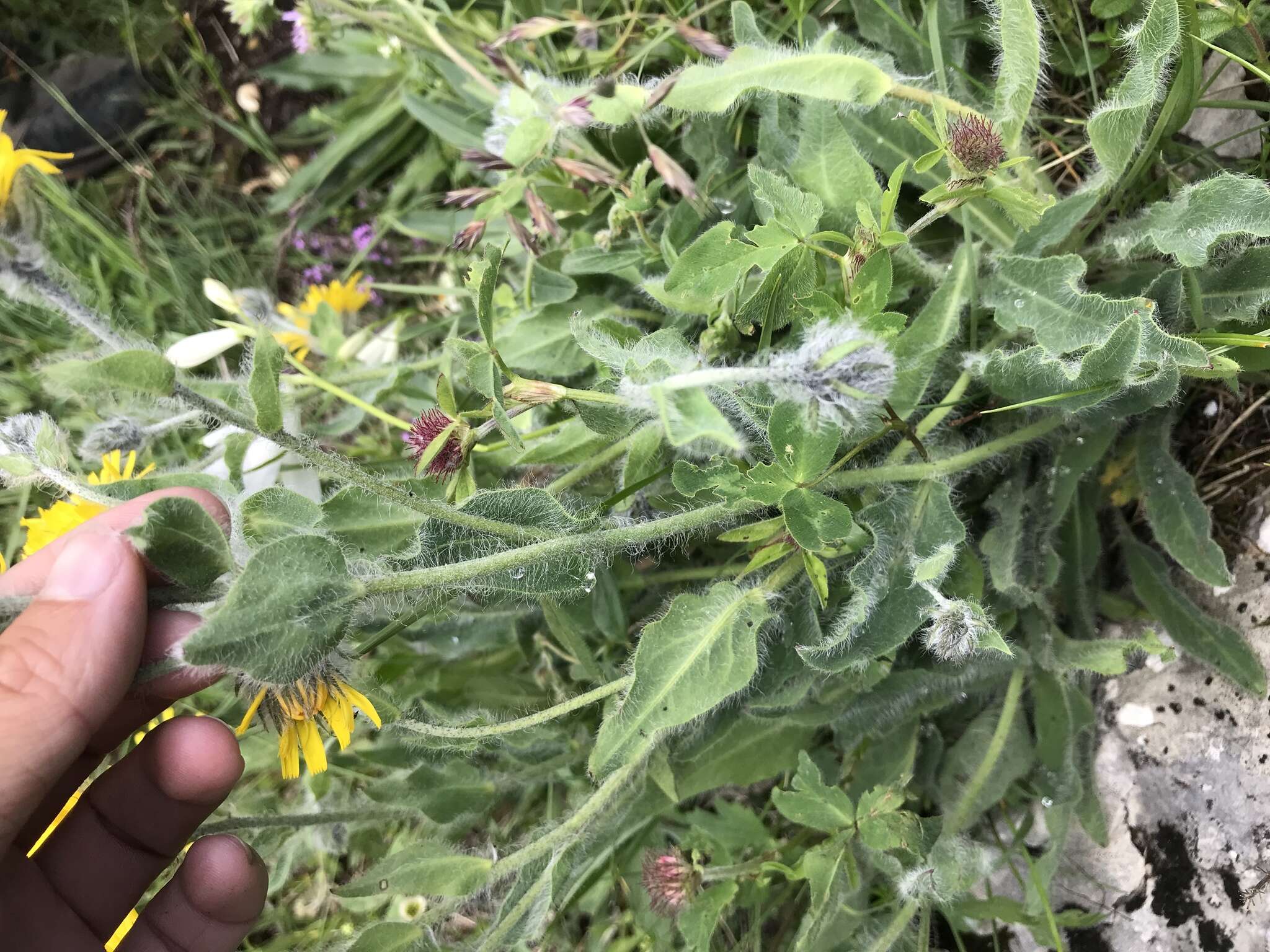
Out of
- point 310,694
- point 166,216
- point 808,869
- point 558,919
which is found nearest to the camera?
point 310,694

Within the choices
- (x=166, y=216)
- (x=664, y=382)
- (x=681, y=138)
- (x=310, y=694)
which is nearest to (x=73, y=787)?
(x=310, y=694)

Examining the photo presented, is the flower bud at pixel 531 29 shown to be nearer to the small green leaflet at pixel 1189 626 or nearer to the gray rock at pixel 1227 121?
the gray rock at pixel 1227 121

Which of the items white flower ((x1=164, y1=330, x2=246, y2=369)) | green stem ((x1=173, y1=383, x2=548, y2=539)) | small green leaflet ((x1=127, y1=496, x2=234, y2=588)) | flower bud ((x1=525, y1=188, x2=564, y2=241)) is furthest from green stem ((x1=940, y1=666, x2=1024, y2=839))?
white flower ((x1=164, y1=330, x2=246, y2=369))

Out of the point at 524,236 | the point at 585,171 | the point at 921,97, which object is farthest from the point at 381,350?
the point at 921,97

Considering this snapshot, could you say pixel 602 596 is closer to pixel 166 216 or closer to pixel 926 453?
pixel 926 453

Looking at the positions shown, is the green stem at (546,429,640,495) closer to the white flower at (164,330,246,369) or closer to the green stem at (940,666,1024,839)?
the white flower at (164,330,246,369)

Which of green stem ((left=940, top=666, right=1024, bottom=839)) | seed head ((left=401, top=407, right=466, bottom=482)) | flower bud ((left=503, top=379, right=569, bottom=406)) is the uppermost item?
flower bud ((left=503, top=379, right=569, bottom=406))
